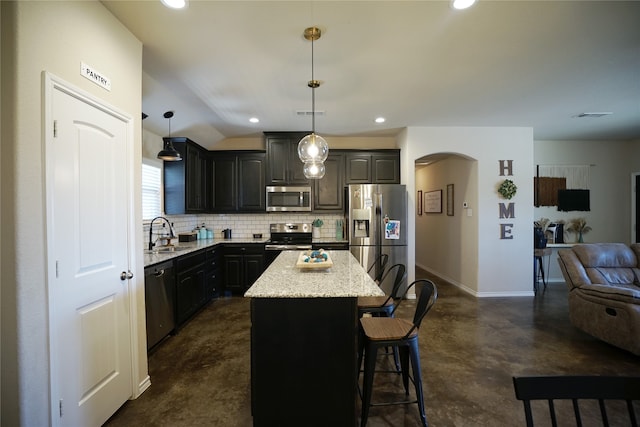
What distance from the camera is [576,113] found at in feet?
12.6

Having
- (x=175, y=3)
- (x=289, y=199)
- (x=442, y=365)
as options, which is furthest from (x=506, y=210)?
(x=175, y=3)

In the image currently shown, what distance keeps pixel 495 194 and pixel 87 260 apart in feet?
16.9

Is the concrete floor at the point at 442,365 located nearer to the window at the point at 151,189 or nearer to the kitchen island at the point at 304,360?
the kitchen island at the point at 304,360

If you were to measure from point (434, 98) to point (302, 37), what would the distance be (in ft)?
6.34

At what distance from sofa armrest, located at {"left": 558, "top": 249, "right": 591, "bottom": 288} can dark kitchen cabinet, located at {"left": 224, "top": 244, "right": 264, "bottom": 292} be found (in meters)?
4.01

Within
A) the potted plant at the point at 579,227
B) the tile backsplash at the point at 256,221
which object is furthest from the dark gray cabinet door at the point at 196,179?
the potted plant at the point at 579,227

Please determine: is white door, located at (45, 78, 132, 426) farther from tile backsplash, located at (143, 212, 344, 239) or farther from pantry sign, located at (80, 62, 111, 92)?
tile backsplash, located at (143, 212, 344, 239)

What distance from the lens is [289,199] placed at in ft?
15.8

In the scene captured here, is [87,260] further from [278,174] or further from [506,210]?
[506,210]

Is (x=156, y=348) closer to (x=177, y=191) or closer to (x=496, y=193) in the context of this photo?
(x=177, y=191)

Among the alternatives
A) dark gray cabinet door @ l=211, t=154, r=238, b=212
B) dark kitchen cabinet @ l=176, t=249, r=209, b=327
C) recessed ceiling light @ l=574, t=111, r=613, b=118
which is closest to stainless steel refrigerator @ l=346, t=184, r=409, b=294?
dark gray cabinet door @ l=211, t=154, r=238, b=212

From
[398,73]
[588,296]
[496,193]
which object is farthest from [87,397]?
[496,193]

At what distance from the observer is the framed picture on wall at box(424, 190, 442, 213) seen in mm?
5910

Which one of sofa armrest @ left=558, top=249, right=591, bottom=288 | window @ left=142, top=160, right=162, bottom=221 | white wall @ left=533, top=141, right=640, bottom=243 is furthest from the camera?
white wall @ left=533, top=141, right=640, bottom=243
